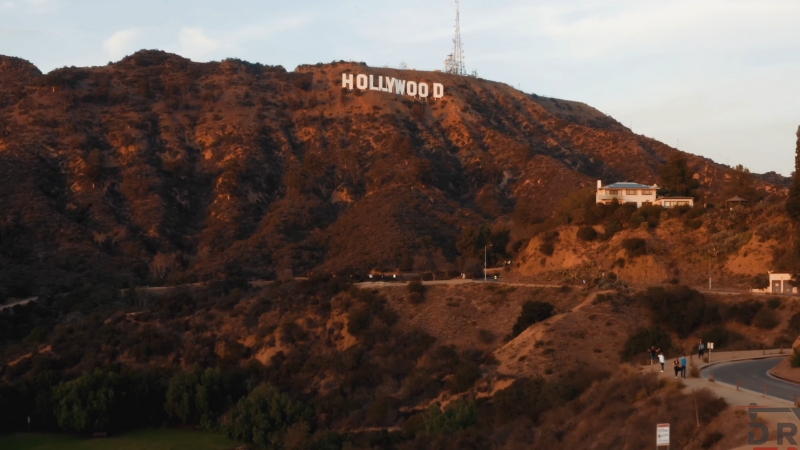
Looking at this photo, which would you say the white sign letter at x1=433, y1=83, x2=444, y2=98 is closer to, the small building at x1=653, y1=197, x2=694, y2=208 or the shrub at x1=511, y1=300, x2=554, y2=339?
the small building at x1=653, y1=197, x2=694, y2=208

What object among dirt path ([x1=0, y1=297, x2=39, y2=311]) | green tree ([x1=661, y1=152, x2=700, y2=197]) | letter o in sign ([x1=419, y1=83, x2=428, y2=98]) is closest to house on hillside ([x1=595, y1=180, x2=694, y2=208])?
green tree ([x1=661, y1=152, x2=700, y2=197])

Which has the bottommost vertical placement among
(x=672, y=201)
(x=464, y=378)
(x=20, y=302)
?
(x=464, y=378)

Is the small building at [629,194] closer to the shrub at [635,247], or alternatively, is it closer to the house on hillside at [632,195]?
the house on hillside at [632,195]

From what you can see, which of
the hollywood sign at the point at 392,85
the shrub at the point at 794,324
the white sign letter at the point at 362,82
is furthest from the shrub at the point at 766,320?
the white sign letter at the point at 362,82

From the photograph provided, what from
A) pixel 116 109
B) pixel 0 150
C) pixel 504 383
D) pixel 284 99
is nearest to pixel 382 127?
pixel 284 99

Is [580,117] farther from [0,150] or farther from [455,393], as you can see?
[455,393]

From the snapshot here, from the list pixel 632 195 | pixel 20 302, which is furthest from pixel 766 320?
pixel 20 302

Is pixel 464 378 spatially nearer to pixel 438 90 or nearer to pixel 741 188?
pixel 741 188
